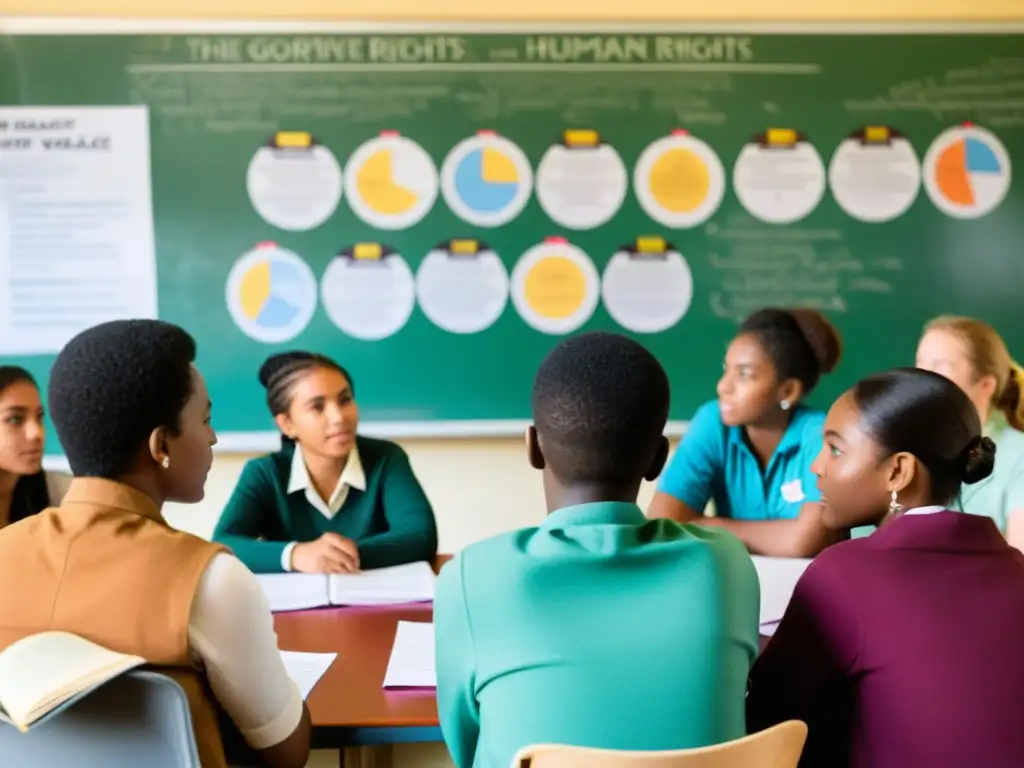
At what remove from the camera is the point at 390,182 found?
10.8 feet

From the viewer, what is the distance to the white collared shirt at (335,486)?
2471 millimetres

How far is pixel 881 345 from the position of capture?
3420 mm

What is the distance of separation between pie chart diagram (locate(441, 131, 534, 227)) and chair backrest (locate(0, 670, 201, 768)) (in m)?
2.48

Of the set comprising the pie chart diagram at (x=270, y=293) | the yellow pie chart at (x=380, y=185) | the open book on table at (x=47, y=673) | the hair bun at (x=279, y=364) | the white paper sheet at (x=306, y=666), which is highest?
the yellow pie chart at (x=380, y=185)

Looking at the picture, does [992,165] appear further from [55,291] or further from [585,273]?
[55,291]

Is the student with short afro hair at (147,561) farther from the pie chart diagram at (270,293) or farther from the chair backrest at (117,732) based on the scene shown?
the pie chart diagram at (270,293)

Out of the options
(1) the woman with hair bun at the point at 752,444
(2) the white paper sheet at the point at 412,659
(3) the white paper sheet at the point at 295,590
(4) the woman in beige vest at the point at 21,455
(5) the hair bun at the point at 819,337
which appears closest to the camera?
(2) the white paper sheet at the point at 412,659

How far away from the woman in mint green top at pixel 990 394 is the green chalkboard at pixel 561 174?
94 centimetres

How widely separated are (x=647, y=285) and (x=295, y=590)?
6.01 feet

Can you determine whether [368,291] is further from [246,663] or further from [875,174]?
[246,663]

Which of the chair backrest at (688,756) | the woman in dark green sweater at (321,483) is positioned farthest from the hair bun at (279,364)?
the chair backrest at (688,756)

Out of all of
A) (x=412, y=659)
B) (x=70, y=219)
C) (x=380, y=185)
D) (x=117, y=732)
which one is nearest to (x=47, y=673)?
(x=117, y=732)

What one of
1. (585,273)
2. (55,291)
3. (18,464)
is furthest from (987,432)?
(55,291)

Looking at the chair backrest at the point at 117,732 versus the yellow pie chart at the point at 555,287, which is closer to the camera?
the chair backrest at the point at 117,732
